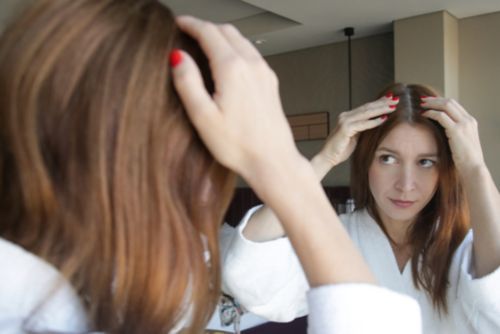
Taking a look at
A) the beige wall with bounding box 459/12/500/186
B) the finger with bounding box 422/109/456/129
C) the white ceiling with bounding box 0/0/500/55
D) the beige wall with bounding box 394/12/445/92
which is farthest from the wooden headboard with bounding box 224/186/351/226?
the finger with bounding box 422/109/456/129

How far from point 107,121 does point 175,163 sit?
0.07 metres

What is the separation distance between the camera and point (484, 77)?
4.07m

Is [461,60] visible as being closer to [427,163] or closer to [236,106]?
[427,163]

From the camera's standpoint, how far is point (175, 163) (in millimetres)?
432

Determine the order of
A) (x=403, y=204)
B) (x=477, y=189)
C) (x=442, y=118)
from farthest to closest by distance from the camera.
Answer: (x=403, y=204) < (x=442, y=118) < (x=477, y=189)

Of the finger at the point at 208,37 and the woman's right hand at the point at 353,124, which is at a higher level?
the finger at the point at 208,37

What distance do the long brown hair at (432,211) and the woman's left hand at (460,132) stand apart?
0.09 m

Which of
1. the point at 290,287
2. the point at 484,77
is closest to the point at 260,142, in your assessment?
the point at 290,287

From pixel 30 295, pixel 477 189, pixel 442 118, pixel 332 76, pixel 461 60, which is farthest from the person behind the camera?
pixel 332 76

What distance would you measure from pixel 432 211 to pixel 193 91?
2.84 feet

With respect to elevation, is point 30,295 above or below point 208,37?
below

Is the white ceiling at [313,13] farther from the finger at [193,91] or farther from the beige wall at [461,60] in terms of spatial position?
the finger at [193,91]

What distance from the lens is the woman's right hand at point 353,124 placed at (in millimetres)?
1101

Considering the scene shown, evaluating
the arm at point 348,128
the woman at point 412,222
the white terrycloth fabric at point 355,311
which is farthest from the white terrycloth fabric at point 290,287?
the white terrycloth fabric at point 355,311
